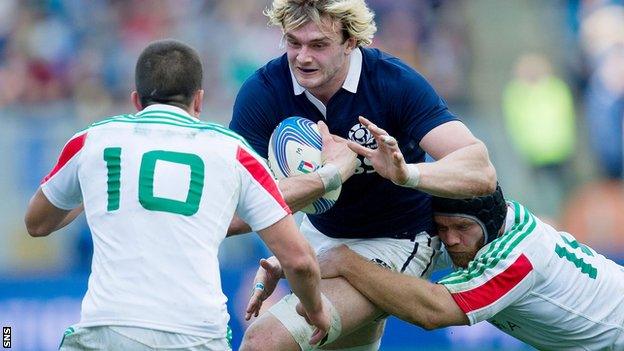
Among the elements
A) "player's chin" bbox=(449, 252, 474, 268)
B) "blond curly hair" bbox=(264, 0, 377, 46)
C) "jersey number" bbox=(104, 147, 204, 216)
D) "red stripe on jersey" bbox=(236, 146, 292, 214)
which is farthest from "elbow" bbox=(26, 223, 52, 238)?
"player's chin" bbox=(449, 252, 474, 268)

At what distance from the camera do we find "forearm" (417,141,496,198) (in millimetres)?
6250

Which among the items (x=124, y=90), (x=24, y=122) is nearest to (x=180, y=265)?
(x=24, y=122)

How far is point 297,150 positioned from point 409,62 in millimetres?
7140

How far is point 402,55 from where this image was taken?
13523 mm

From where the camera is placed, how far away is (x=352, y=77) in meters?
6.72

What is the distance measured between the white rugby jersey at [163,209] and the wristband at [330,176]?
111 centimetres

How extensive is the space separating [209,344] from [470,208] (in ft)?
6.99

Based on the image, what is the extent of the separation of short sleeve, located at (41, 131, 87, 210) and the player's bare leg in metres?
1.43

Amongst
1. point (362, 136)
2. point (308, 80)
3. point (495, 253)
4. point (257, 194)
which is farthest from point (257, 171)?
point (495, 253)

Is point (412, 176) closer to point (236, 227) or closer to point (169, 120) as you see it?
point (236, 227)

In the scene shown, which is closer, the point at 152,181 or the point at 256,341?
the point at 152,181

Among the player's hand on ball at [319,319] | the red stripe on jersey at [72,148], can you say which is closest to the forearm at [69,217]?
the red stripe on jersey at [72,148]

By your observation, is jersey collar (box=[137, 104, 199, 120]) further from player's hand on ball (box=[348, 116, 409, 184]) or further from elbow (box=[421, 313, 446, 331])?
elbow (box=[421, 313, 446, 331])

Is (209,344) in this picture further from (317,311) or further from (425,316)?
(425,316)
